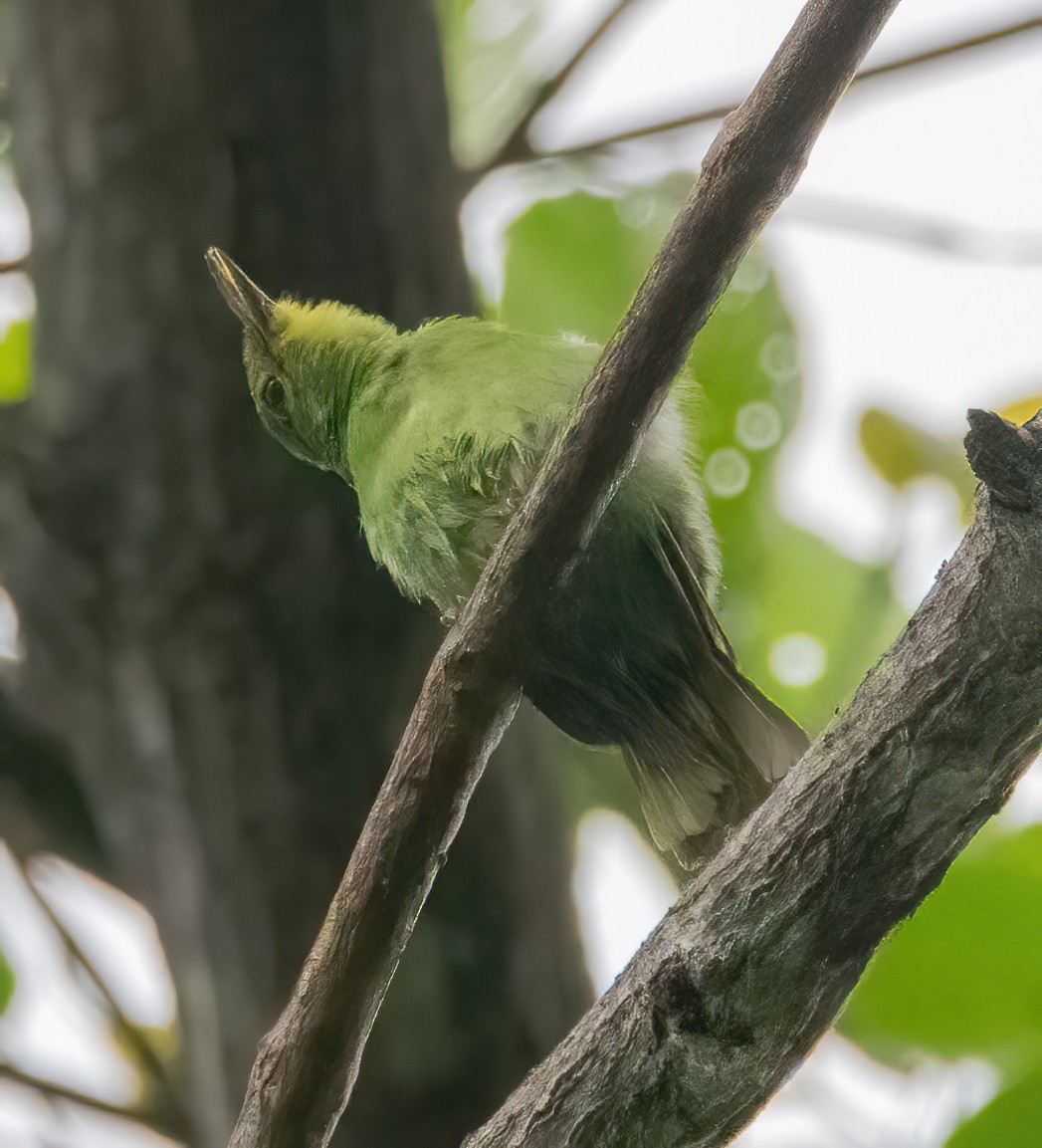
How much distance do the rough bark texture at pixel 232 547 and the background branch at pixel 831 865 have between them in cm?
153

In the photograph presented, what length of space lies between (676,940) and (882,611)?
61.4 inches

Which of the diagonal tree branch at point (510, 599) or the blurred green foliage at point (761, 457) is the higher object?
the blurred green foliage at point (761, 457)

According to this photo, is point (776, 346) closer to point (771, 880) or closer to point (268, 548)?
point (268, 548)

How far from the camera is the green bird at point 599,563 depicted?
1708 mm

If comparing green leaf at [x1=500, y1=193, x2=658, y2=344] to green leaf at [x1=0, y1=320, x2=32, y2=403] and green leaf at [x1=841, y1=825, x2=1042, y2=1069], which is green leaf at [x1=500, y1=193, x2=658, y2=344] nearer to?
green leaf at [x1=841, y1=825, x2=1042, y2=1069]

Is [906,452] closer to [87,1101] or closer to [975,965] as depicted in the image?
[975,965]

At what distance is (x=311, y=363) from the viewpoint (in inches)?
94.2

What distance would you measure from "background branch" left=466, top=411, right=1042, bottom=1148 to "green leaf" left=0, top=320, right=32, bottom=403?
2.73 m

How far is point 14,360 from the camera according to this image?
11.5 ft

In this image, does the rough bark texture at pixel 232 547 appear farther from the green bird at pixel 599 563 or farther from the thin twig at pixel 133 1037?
the green bird at pixel 599 563

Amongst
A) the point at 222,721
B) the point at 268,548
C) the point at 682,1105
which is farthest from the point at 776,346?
the point at 682,1105

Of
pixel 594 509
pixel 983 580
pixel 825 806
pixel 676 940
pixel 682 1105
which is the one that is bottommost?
pixel 682 1105

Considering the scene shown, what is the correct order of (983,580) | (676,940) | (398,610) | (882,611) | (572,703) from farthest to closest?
(398,610), (882,611), (572,703), (676,940), (983,580)

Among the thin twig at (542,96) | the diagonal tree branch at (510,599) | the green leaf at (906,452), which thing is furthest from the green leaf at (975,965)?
the thin twig at (542,96)
